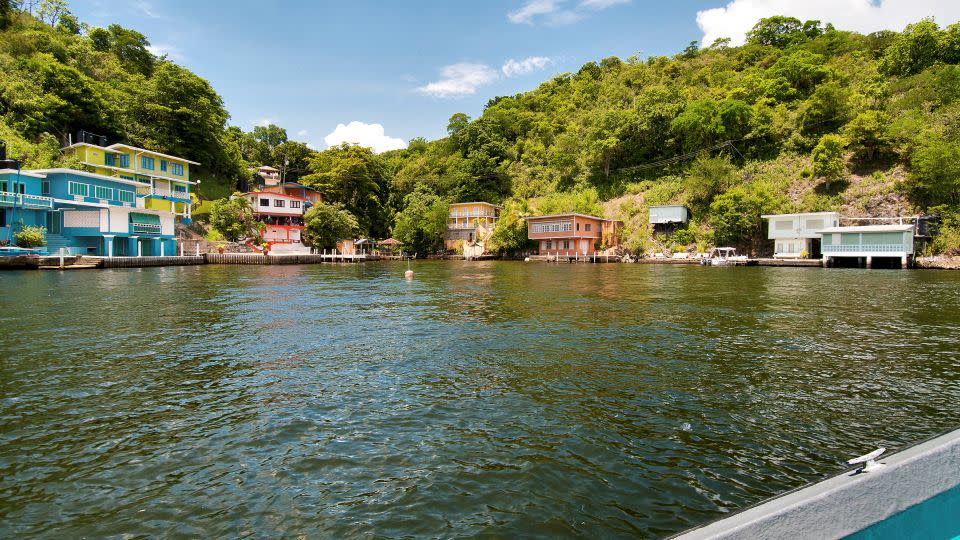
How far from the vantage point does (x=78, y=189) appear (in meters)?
41.3

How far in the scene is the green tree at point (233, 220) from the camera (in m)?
55.0

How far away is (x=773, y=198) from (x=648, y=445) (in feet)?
190

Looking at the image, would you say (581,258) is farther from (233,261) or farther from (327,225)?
(233,261)

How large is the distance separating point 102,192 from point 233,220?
1363 centimetres

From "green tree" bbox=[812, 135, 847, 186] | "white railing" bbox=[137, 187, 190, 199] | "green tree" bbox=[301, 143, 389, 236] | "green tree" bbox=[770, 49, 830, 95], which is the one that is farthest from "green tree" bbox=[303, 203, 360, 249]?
"green tree" bbox=[770, 49, 830, 95]

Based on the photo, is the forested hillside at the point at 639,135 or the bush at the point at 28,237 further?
the forested hillside at the point at 639,135

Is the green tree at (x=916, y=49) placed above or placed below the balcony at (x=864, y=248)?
above

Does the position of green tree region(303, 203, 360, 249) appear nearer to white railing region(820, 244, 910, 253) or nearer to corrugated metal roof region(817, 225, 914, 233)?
white railing region(820, 244, 910, 253)

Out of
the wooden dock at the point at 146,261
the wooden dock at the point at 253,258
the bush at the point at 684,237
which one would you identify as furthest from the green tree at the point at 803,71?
the wooden dock at the point at 146,261

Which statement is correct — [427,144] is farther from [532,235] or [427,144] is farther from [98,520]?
[98,520]

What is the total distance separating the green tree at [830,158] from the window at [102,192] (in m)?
73.4

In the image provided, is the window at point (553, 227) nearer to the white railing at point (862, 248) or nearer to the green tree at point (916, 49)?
the white railing at point (862, 248)

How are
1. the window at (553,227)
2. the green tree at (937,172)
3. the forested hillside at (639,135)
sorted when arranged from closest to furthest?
the green tree at (937,172) → the forested hillside at (639,135) → the window at (553,227)

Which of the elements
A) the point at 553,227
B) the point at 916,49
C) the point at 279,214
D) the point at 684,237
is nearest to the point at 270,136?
the point at 279,214
